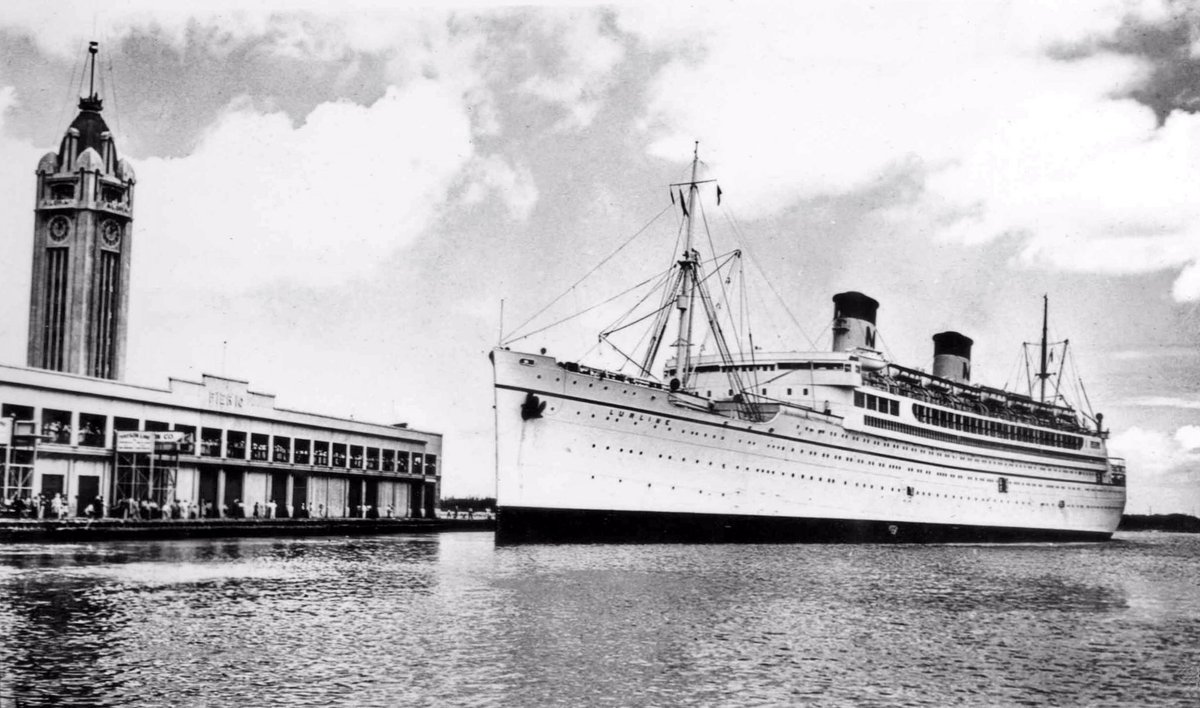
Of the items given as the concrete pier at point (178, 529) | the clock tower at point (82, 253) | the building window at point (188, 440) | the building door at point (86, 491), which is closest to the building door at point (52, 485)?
the building door at point (86, 491)

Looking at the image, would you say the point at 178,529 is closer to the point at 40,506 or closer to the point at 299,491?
the point at 40,506

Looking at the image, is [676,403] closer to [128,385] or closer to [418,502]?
[128,385]

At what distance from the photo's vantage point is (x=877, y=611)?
20781mm

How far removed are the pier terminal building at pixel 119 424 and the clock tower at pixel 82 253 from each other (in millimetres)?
80

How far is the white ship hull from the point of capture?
117ft

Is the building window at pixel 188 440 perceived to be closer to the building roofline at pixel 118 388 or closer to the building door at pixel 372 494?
the building roofline at pixel 118 388

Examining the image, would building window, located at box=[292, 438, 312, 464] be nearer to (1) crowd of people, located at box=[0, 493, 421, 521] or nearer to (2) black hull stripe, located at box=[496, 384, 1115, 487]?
(1) crowd of people, located at box=[0, 493, 421, 521]

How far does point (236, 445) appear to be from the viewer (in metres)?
52.4

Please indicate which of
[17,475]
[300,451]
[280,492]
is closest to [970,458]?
[300,451]

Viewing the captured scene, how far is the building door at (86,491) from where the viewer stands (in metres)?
43.4

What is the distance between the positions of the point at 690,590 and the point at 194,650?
11.1 metres

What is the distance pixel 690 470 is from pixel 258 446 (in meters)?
25.2

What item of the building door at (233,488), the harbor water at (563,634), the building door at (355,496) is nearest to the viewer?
the harbor water at (563,634)

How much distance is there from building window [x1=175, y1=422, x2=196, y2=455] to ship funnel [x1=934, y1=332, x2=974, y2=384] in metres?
36.3
